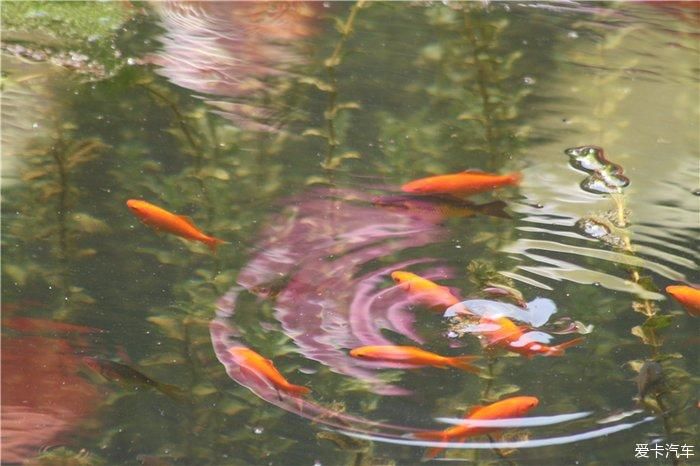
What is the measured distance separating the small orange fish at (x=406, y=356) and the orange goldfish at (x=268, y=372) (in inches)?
4.8

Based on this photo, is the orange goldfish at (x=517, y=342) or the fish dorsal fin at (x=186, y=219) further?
the fish dorsal fin at (x=186, y=219)

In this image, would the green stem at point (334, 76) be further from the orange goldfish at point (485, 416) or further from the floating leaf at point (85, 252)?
the orange goldfish at point (485, 416)

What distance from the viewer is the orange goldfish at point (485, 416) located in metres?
1.48

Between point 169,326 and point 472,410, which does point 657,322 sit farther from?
point 169,326

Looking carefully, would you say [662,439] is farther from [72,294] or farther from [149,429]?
[72,294]

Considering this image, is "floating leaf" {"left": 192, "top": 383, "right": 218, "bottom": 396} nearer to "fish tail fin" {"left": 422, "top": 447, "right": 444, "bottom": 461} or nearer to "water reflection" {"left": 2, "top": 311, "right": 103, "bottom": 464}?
"water reflection" {"left": 2, "top": 311, "right": 103, "bottom": 464}

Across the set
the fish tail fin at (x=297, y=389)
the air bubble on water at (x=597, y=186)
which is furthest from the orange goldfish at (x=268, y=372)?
the air bubble on water at (x=597, y=186)

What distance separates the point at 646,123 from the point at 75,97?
1.35 m

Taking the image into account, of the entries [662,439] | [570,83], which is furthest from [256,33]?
[662,439]

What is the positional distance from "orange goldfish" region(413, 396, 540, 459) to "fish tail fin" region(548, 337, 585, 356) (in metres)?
0.15

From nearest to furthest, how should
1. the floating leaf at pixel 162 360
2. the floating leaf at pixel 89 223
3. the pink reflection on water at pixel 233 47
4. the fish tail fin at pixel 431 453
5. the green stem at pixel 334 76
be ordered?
the fish tail fin at pixel 431 453
the floating leaf at pixel 162 360
the floating leaf at pixel 89 223
the green stem at pixel 334 76
the pink reflection on water at pixel 233 47

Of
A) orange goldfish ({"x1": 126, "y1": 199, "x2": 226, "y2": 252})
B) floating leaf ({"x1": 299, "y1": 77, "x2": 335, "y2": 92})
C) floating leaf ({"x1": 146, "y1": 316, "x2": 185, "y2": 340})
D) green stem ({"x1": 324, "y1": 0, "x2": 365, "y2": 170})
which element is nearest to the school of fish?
orange goldfish ({"x1": 126, "y1": 199, "x2": 226, "y2": 252})

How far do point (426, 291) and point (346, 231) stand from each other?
24 centimetres

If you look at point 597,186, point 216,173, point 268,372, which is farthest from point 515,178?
point 268,372
